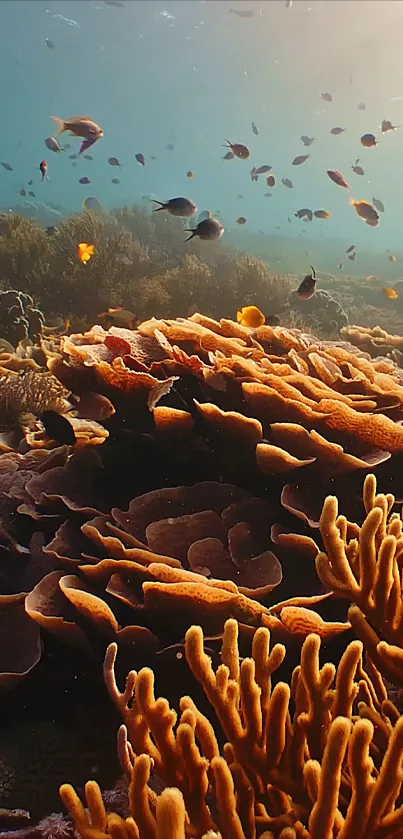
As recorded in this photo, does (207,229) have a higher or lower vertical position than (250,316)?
higher

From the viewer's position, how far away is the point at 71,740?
1.85 metres

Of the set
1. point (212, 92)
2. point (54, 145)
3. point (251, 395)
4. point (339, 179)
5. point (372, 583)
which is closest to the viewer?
point (372, 583)

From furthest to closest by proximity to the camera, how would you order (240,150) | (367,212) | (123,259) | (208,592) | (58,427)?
(240,150) → (123,259) → (367,212) → (58,427) → (208,592)

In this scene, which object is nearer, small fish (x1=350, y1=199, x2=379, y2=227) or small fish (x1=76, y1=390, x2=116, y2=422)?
small fish (x1=76, y1=390, x2=116, y2=422)

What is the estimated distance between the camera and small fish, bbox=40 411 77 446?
8.66 feet

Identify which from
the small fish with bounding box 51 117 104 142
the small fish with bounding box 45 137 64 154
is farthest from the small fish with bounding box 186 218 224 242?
the small fish with bounding box 45 137 64 154

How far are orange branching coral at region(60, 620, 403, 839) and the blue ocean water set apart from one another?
16.3m

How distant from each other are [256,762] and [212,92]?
4413 inches

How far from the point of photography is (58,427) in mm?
2650

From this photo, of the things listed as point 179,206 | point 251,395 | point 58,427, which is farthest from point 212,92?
point 251,395

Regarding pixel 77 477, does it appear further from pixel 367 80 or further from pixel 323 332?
pixel 367 80

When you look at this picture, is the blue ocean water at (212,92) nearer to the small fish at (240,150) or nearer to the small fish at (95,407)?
the small fish at (240,150)

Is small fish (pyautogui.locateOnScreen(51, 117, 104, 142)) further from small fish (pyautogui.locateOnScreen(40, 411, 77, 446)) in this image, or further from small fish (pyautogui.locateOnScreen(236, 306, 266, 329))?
small fish (pyautogui.locateOnScreen(40, 411, 77, 446))

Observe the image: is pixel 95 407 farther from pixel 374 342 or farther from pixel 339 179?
pixel 339 179
